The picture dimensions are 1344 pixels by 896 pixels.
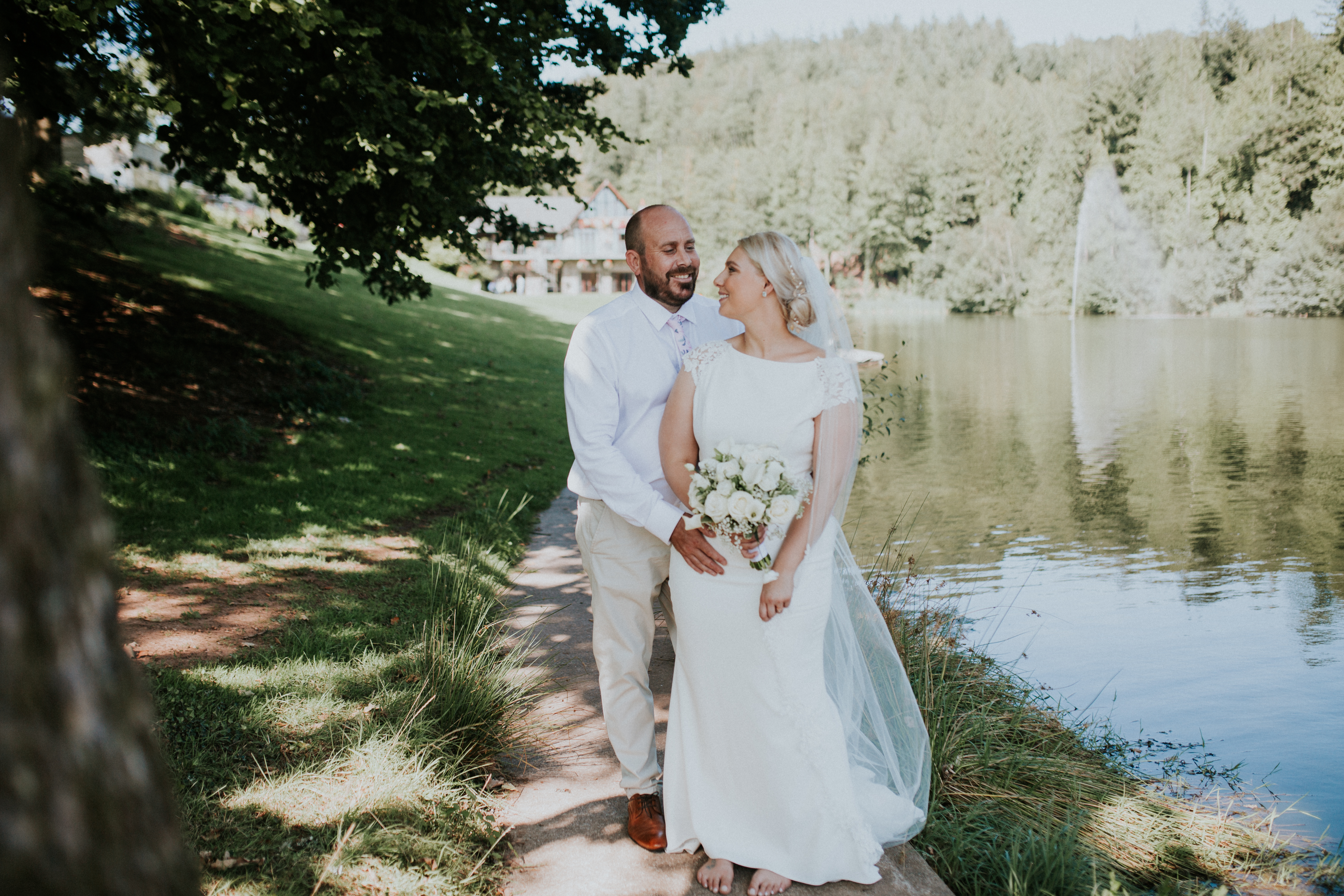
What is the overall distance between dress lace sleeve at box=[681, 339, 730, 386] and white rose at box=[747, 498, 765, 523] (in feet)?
1.98

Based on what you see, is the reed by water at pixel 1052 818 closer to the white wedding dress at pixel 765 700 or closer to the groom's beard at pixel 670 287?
the white wedding dress at pixel 765 700

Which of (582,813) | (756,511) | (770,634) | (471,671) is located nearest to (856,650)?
(770,634)

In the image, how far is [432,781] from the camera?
3756 mm

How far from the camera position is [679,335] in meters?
4.00

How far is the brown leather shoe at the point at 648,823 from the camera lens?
145 inches

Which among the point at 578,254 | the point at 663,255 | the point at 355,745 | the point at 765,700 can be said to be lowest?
the point at 355,745

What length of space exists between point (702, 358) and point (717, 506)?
2.16 ft

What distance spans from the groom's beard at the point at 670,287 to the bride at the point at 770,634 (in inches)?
11.0

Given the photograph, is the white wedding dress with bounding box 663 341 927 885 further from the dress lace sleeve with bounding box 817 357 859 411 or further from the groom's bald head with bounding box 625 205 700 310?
the groom's bald head with bounding box 625 205 700 310

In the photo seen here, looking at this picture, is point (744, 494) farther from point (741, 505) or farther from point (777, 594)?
point (777, 594)

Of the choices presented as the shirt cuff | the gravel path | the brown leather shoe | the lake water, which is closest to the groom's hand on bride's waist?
the shirt cuff

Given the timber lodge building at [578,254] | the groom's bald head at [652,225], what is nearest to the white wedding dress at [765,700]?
the groom's bald head at [652,225]

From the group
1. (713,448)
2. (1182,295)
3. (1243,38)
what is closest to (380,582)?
(713,448)

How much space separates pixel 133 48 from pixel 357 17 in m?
2.81
